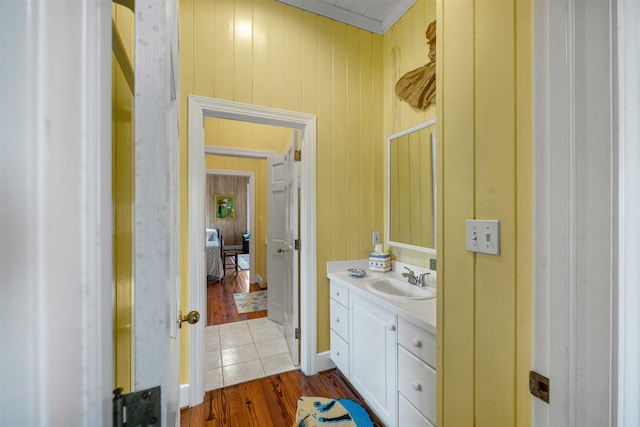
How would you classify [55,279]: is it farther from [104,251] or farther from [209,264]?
[209,264]

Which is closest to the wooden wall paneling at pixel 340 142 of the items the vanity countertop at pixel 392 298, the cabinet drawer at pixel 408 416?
the vanity countertop at pixel 392 298

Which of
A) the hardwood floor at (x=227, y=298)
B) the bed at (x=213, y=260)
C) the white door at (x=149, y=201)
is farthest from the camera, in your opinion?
the bed at (x=213, y=260)

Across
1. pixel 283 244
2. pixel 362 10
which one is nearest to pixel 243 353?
pixel 283 244

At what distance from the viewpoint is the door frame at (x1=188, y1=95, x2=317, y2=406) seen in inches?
72.1

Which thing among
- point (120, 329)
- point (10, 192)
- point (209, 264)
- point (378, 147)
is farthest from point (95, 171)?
point (209, 264)

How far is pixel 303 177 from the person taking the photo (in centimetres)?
219

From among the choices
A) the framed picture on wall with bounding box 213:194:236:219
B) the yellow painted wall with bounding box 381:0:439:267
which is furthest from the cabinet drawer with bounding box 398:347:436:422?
the framed picture on wall with bounding box 213:194:236:219

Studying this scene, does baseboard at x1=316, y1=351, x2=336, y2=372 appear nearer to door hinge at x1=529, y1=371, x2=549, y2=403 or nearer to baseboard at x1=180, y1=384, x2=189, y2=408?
baseboard at x1=180, y1=384, x2=189, y2=408

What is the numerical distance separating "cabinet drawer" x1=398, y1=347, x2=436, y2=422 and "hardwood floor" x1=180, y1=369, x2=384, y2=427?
1.50 feet

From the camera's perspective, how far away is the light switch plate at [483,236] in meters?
0.81

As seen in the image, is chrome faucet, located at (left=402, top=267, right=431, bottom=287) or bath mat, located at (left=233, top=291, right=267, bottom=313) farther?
bath mat, located at (left=233, top=291, right=267, bottom=313)

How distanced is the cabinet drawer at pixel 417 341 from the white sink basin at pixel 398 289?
0.29m

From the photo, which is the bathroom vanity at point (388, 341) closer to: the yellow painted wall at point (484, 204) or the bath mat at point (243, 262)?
the yellow painted wall at point (484, 204)

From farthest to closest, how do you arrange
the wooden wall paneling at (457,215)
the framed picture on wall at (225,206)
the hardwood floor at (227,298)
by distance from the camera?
the framed picture on wall at (225,206)
the hardwood floor at (227,298)
the wooden wall paneling at (457,215)
